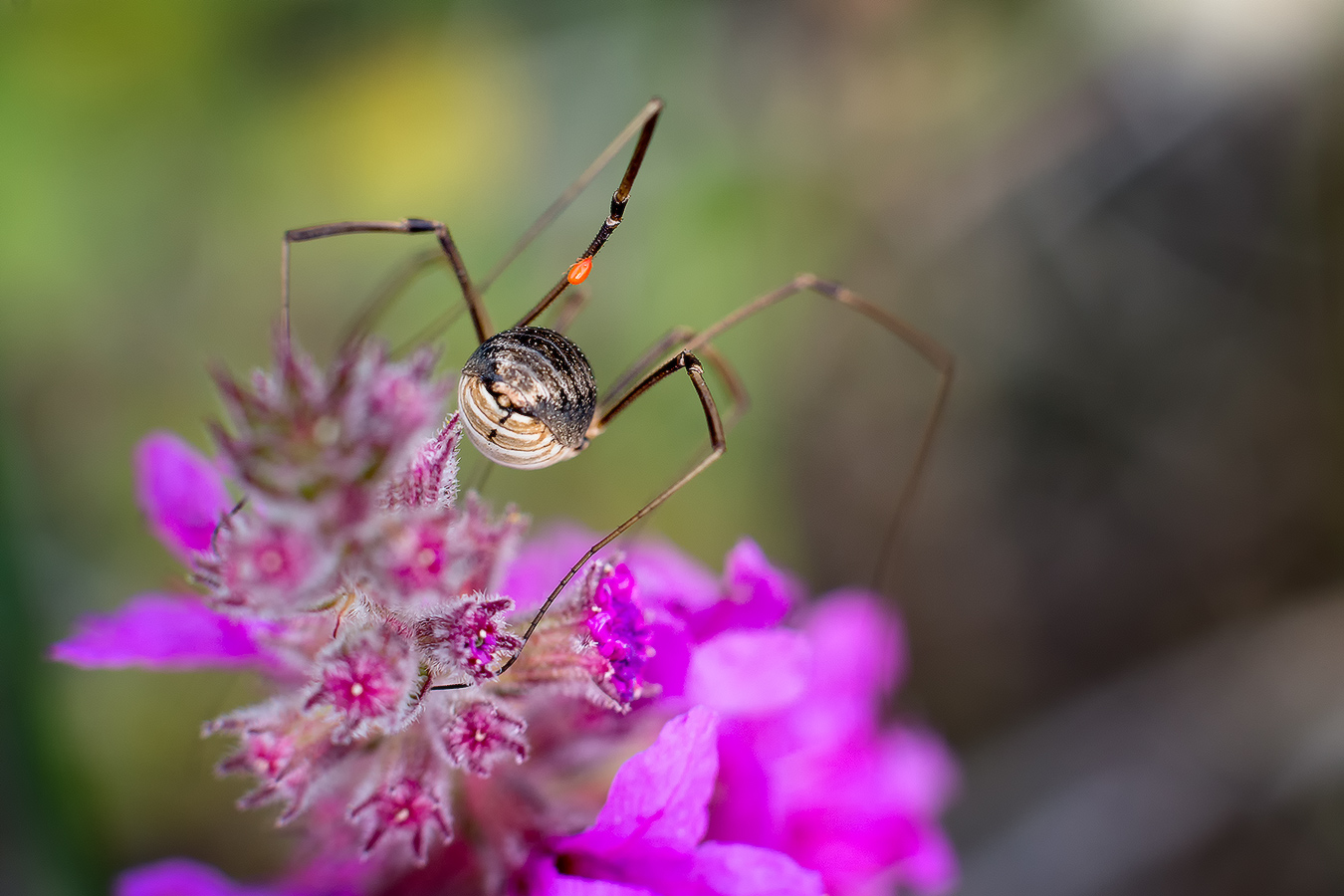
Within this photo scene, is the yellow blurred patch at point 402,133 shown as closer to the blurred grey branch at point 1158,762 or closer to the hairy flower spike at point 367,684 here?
the hairy flower spike at point 367,684

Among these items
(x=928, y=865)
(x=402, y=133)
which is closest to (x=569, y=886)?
(x=928, y=865)

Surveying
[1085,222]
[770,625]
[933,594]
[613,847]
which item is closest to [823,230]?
[1085,222]

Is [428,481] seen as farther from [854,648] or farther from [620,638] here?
[854,648]

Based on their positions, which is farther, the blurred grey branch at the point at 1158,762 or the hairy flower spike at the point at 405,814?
the blurred grey branch at the point at 1158,762

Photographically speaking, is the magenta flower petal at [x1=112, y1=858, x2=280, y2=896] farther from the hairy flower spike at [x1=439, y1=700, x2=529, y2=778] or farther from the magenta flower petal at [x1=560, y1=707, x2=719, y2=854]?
the magenta flower petal at [x1=560, y1=707, x2=719, y2=854]

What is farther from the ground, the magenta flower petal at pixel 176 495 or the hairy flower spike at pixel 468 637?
the magenta flower petal at pixel 176 495

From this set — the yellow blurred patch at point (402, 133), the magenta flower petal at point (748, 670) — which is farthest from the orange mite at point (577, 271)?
the yellow blurred patch at point (402, 133)
